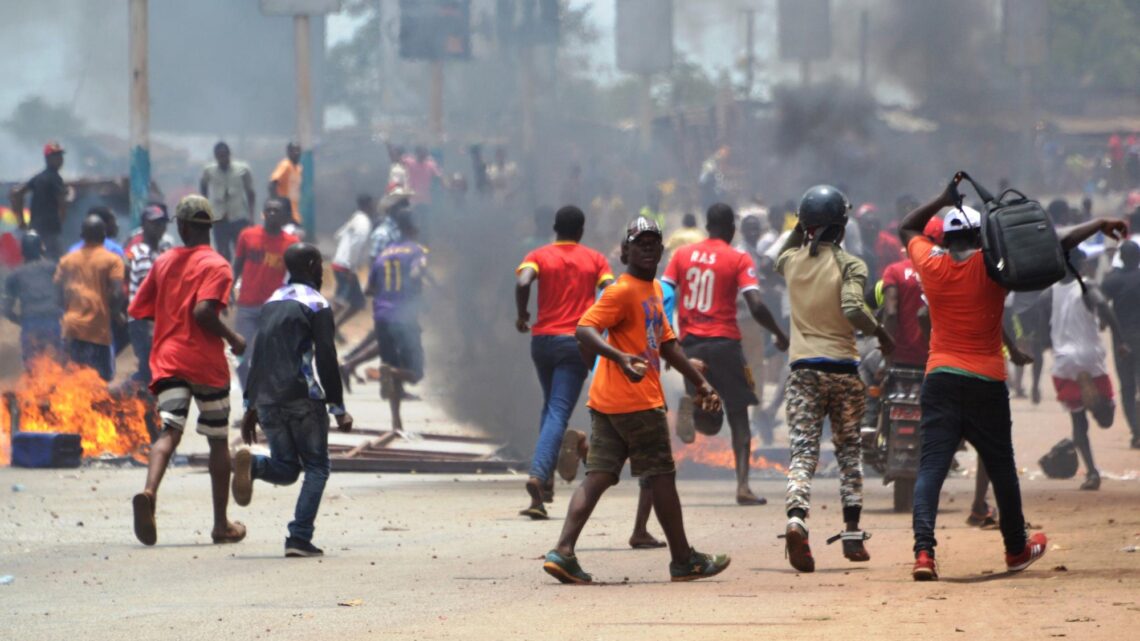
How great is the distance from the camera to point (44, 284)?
48.0 ft

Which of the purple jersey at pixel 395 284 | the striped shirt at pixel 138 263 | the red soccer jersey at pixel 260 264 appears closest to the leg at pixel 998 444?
the striped shirt at pixel 138 263

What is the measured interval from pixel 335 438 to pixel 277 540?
17.2ft

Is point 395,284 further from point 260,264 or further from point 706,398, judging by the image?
point 706,398

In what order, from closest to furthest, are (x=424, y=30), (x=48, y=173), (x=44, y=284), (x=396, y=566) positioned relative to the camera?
1. (x=396, y=566)
2. (x=44, y=284)
3. (x=48, y=173)
4. (x=424, y=30)

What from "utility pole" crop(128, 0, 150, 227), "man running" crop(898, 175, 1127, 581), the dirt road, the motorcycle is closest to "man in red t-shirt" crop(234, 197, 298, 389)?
the dirt road

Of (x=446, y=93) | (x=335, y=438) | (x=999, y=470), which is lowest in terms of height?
(x=335, y=438)

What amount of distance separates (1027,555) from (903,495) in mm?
3086

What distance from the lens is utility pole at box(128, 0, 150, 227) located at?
1934 cm

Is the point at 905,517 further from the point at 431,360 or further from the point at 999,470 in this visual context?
the point at 431,360

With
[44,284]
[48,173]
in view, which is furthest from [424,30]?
[44,284]

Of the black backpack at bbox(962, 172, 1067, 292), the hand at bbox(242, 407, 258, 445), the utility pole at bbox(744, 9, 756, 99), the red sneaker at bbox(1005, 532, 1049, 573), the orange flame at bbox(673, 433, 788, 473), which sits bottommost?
Result: the orange flame at bbox(673, 433, 788, 473)

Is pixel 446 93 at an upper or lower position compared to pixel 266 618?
upper

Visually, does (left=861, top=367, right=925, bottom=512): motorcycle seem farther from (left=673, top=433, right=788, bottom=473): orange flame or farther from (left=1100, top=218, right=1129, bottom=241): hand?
(left=1100, top=218, right=1129, bottom=241): hand

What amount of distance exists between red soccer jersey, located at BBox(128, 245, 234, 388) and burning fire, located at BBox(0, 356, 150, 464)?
4.78 meters
